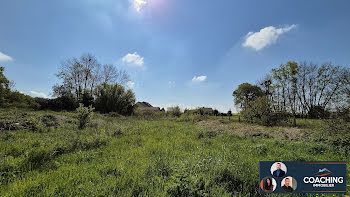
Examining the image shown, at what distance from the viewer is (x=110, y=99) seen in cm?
2084

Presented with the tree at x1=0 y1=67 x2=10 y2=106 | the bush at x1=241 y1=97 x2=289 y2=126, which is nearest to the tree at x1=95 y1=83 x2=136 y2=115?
the tree at x1=0 y1=67 x2=10 y2=106

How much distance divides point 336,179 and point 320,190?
12.5 inches

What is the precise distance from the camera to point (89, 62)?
82.9 feet

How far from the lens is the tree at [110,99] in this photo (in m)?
20.8

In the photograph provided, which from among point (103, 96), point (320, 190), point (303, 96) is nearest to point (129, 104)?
point (103, 96)

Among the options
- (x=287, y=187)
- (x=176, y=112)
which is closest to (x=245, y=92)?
(x=176, y=112)

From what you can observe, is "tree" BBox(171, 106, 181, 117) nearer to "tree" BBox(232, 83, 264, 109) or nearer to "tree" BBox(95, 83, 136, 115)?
"tree" BBox(95, 83, 136, 115)

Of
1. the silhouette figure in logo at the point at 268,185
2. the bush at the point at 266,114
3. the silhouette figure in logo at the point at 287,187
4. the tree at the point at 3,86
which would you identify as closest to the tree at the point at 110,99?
the tree at the point at 3,86

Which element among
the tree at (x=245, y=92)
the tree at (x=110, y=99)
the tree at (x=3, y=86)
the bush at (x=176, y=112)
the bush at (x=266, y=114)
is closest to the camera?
the bush at (x=266, y=114)

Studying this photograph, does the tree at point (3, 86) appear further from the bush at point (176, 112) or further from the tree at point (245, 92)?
the tree at point (245, 92)

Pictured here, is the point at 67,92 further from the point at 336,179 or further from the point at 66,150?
the point at 336,179

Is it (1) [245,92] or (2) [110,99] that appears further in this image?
(1) [245,92]

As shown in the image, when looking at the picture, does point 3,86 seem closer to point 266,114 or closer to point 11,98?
point 11,98

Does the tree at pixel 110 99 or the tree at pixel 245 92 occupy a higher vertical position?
the tree at pixel 245 92
